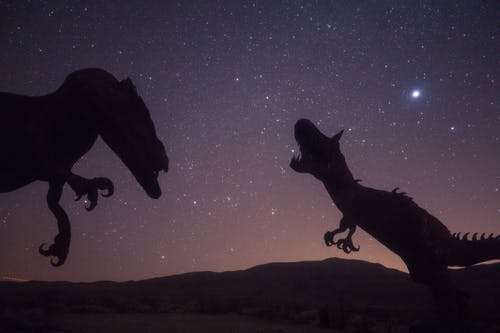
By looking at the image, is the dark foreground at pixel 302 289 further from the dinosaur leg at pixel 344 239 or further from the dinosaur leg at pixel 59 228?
the dinosaur leg at pixel 59 228

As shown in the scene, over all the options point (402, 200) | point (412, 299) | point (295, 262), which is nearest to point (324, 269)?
point (295, 262)

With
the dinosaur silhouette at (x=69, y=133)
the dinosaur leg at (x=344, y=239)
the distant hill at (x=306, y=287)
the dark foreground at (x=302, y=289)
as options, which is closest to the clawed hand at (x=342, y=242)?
the dinosaur leg at (x=344, y=239)

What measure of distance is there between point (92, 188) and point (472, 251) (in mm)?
7041

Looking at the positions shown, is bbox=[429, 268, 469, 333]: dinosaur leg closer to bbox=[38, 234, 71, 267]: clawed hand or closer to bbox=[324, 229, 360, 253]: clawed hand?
bbox=[324, 229, 360, 253]: clawed hand

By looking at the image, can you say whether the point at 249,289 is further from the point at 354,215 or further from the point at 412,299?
the point at 354,215

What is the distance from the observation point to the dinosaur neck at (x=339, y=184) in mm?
6523

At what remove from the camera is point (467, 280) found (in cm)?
3659

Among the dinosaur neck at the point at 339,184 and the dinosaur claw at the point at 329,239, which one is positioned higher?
the dinosaur neck at the point at 339,184

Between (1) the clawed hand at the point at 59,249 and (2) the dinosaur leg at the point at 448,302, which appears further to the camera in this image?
(2) the dinosaur leg at the point at 448,302

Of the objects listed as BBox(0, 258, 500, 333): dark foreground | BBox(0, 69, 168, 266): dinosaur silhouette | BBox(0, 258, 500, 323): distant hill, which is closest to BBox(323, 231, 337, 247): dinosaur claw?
BBox(0, 69, 168, 266): dinosaur silhouette

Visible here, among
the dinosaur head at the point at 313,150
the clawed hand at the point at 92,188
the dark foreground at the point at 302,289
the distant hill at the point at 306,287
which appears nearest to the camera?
the clawed hand at the point at 92,188

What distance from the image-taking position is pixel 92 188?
116 inches

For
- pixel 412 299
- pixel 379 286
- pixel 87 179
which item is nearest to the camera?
pixel 87 179

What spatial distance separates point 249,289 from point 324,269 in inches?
564
